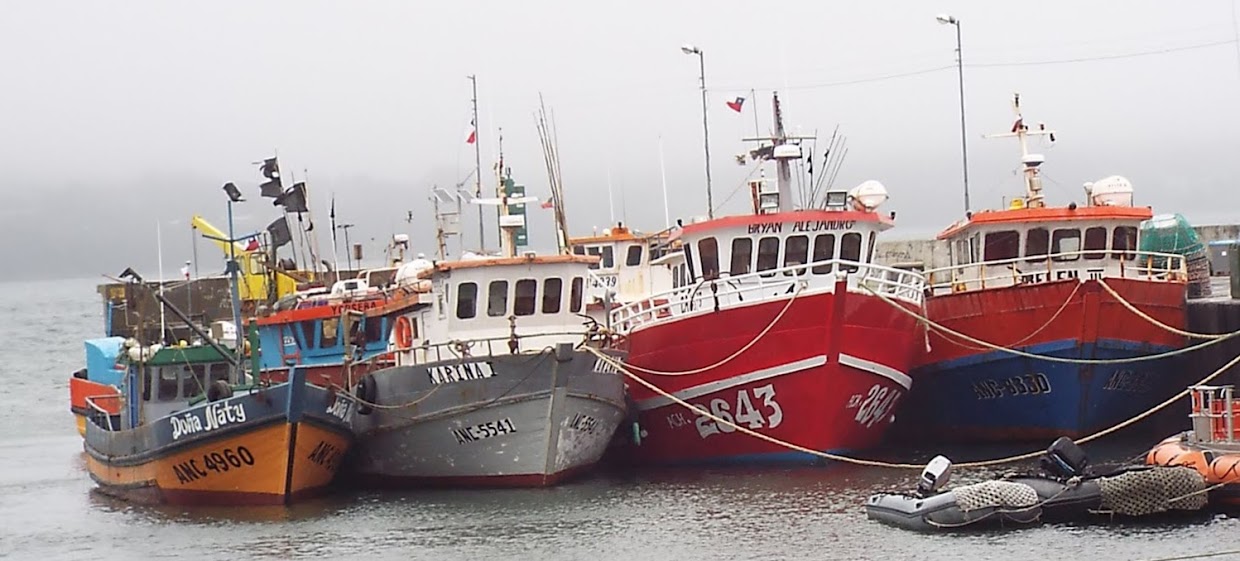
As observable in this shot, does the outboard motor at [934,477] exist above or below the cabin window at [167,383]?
below

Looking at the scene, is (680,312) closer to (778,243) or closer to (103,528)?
(778,243)

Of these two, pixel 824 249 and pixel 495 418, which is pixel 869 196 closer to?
pixel 824 249

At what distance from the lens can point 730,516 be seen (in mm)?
23125

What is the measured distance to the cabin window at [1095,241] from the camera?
3066 cm

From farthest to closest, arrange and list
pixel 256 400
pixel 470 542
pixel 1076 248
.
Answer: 1. pixel 1076 248
2. pixel 256 400
3. pixel 470 542

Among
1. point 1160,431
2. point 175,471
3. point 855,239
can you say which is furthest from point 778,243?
point 175,471

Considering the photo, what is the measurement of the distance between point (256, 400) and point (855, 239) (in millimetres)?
10167

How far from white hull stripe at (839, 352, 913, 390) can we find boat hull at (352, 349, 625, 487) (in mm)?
3572

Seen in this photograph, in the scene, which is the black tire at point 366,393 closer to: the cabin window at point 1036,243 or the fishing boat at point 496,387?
the fishing boat at point 496,387

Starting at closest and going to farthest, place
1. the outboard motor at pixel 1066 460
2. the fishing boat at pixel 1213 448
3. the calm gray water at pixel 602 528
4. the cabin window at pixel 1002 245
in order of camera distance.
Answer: the calm gray water at pixel 602 528 → the fishing boat at pixel 1213 448 → the outboard motor at pixel 1066 460 → the cabin window at pixel 1002 245

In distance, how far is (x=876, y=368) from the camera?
26.8 m

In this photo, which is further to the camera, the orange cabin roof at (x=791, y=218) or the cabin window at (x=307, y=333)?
the cabin window at (x=307, y=333)

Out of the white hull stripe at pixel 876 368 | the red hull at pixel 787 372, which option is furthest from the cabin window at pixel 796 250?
the white hull stripe at pixel 876 368

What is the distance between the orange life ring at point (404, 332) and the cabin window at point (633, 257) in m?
9.07
